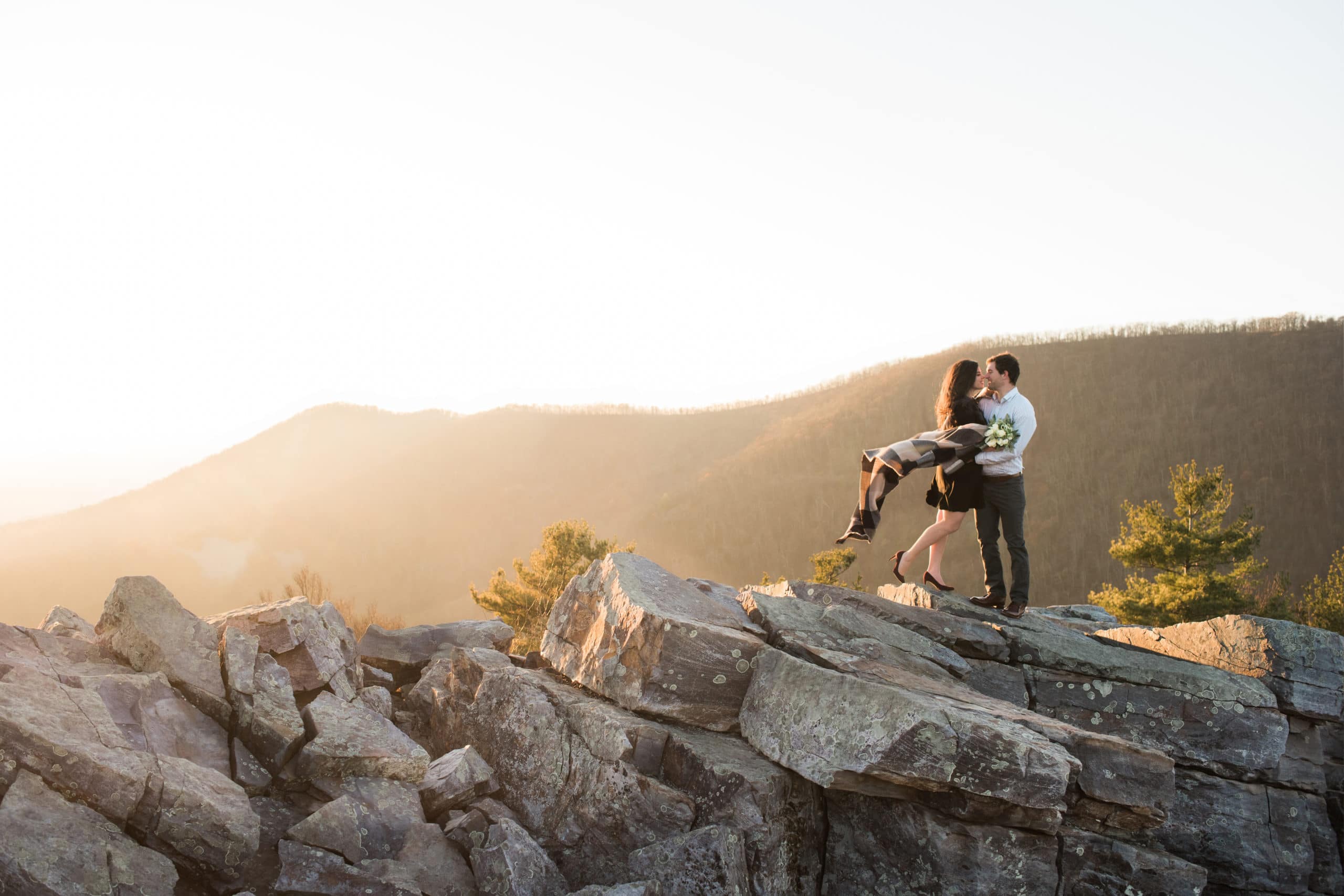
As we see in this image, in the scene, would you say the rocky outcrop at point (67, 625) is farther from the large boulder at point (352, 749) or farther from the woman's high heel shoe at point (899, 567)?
the woman's high heel shoe at point (899, 567)

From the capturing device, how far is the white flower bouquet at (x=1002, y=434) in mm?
9070

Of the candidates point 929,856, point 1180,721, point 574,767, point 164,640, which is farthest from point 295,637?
point 1180,721

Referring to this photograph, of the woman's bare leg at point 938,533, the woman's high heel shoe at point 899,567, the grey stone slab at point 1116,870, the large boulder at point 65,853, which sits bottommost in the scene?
the grey stone slab at point 1116,870

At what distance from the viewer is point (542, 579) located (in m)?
20.9

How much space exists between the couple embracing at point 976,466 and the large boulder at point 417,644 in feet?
18.6

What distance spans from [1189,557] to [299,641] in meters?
23.6

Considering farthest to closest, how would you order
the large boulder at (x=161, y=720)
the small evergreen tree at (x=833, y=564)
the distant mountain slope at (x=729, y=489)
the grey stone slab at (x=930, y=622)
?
the distant mountain slope at (x=729, y=489), the small evergreen tree at (x=833, y=564), the grey stone slab at (x=930, y=622), the large boulder at (x=161, y=720)

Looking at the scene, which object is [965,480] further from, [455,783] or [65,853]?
[65,853]

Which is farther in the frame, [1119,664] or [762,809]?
[1119,664]

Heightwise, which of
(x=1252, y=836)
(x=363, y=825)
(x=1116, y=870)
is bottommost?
(x=1252, y=836)

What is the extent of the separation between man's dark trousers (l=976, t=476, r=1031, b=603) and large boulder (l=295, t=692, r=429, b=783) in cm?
688

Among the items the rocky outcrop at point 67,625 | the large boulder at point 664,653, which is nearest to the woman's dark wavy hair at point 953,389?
the large boulder at point 664,653

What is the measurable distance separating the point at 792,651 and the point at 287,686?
5217mm

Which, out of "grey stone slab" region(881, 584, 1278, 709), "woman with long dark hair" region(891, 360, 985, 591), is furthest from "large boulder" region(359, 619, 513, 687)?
"grey stone slab" region(881, 584, 1278, 709)
